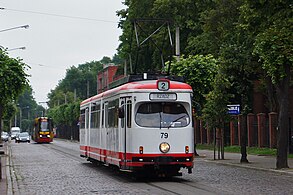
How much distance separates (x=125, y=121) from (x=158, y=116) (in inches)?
46.3

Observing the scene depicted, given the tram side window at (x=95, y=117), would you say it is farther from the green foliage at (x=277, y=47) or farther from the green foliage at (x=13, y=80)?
the green foliage at (x=13, y=80)

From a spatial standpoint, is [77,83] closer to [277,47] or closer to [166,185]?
[277,47]

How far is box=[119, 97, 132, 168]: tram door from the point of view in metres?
22.1

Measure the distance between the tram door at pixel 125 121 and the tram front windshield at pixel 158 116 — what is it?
0.32 metres

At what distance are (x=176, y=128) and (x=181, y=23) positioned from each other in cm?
3272

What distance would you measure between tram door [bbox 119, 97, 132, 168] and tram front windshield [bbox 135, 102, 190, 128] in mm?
321

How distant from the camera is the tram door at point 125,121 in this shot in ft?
72.4

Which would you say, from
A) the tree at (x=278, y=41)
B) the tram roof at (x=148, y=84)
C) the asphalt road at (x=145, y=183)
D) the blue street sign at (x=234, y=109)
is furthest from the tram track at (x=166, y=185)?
the blue street sign at (x=234, y=109)

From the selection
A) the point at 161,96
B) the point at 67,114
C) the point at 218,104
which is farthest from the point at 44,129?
the point at 161,96

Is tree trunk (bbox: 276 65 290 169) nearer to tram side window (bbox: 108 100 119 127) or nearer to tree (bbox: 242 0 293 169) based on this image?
tree (bbox: 242 0 293 169)

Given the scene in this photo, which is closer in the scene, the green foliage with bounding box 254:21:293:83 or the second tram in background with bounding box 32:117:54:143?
the green foliage with bounding box 254:21:293:83

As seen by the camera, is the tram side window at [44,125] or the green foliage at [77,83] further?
the green foliage at [77,83]

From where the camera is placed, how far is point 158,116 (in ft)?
72.2

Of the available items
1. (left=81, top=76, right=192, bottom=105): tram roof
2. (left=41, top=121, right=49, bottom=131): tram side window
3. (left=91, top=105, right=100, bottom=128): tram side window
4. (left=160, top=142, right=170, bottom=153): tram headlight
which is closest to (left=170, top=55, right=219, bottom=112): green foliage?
(left=91, top=105, right=100, bottom=128): tram side window
